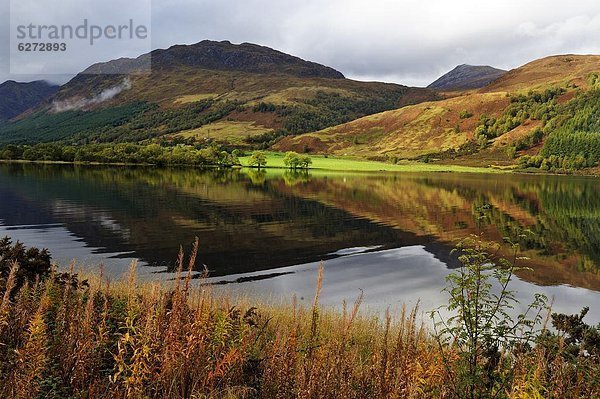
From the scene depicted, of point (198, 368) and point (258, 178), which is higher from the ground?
point (258, 178)

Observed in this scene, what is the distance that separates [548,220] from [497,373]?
6474 cm

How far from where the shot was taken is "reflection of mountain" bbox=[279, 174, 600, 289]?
131 feet

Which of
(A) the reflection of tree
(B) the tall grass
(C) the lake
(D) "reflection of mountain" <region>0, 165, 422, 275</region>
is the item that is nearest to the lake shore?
(B) the tall grass

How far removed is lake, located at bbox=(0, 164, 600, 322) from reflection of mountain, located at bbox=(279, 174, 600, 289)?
0.67 feet

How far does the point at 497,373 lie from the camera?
9.09 meters

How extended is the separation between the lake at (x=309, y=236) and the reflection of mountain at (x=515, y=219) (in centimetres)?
20

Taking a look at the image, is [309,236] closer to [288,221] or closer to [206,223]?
[288,221]

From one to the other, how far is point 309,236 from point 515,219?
109 feet

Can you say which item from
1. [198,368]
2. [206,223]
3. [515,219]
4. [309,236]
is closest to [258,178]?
[206,223]

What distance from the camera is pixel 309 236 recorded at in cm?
4934

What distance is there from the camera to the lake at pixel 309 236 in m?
31.7

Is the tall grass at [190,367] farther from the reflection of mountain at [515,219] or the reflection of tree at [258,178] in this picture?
the reflection of tree at [258,178]

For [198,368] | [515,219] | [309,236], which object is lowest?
[309,236]

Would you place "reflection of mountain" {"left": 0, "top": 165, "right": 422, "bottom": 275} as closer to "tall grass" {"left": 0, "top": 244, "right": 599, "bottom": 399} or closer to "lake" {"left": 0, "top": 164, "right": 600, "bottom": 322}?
"lake" {"left": 0, "top": 164, "right": 600, "bottom": 322}
